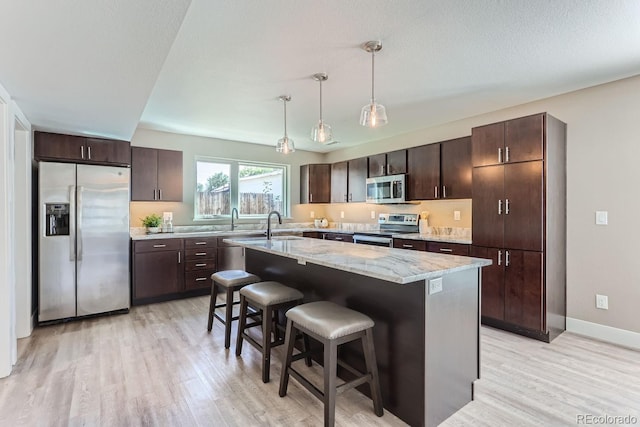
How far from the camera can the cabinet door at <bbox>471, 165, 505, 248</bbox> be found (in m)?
3.40

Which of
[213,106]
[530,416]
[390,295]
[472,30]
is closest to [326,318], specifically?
[390,295]

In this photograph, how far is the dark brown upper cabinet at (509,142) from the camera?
10.2 feet

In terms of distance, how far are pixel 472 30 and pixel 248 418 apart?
2885 mm

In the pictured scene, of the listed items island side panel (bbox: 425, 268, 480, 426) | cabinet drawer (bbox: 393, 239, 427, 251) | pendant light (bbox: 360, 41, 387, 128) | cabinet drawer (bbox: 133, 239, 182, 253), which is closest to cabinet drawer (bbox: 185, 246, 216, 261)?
cabinet drawer (bbox: 133, 239, 182, 253)

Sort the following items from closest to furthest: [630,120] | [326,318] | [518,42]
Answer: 1. [326,318]
2. [518,42]
3. [630,120]

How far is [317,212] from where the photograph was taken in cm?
683

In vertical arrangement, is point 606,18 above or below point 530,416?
→ above

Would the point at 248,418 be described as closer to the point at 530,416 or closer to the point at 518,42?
the point at 530,416

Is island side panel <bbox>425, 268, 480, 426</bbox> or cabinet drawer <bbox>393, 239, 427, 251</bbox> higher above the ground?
cabinet drawer <bbox>393, 239, 427, 251</bbox>

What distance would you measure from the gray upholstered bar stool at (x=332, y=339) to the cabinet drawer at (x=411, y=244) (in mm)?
2375

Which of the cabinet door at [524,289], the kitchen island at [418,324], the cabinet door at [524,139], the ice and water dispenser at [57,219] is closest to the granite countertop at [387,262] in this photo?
the kitchen island at [418,324]

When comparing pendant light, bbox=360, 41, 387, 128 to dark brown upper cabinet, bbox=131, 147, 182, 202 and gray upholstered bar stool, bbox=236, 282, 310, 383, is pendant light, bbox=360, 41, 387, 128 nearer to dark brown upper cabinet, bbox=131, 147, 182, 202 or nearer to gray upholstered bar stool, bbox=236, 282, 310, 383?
gray upholstered bar stool, bbox=236, 282, 310, 383

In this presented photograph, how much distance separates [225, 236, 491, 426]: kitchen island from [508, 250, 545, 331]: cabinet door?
1.38 m

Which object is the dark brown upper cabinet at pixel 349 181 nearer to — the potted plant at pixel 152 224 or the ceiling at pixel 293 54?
the ceiling at pixel 293 54
